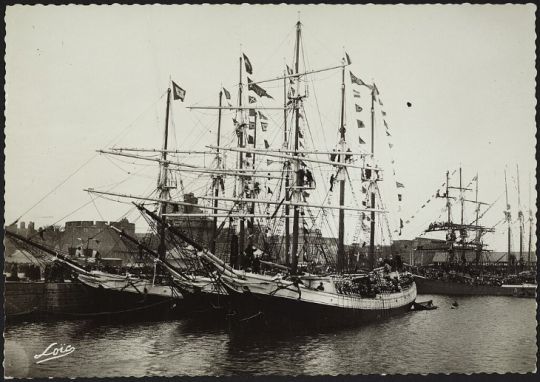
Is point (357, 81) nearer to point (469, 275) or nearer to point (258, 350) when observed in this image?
point (258, 350)

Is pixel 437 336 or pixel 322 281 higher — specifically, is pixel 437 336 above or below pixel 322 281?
below

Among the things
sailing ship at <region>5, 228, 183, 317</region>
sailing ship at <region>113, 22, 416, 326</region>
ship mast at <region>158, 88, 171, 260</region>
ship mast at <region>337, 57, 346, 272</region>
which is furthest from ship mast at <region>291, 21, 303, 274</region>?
sailing ship at <region>5, 228, 183, 317</region>

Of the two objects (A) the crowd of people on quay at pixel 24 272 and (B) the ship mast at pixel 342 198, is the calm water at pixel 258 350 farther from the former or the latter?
(B) the ship mast at pixel 342 198

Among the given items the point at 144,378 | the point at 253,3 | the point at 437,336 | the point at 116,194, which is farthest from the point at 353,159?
the point at 144,378

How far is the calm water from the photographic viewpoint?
20.1 meters

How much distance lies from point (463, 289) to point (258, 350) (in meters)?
40.9

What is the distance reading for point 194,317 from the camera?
32844mm

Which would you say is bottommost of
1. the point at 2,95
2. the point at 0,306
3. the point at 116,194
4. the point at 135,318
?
the point at 135,318

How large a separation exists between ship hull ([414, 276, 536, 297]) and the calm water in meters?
25.9

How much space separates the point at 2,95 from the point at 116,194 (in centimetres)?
994

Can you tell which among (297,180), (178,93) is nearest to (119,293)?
(297,180)

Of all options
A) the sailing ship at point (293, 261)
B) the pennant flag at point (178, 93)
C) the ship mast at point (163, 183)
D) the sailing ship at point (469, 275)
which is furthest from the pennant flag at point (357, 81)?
the sailing ship at point (469, 275)

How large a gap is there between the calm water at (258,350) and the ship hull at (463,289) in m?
25.9

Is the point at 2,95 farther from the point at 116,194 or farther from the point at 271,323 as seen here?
the point at 271,323
